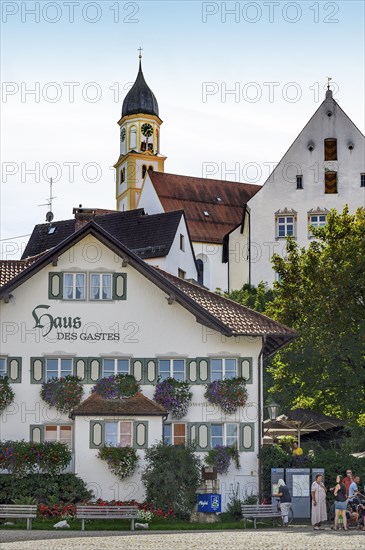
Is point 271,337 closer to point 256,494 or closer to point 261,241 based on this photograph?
point 256,494

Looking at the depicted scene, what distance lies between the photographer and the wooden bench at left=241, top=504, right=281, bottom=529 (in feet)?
121

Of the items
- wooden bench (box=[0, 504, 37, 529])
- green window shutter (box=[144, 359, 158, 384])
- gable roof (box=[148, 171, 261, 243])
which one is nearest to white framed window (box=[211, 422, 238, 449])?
green window shutter (box=[144, 359, 158, 384])

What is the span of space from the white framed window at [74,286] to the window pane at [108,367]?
2.30 metres

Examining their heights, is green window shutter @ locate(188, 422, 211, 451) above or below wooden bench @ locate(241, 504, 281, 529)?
above

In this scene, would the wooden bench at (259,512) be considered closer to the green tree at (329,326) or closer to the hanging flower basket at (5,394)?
the hanging flower basket at (5,394)

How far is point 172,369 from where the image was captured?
142ft

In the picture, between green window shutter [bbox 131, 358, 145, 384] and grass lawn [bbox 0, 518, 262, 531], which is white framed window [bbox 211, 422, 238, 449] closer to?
green window shutter [bbox 131, 358, 145, 384]

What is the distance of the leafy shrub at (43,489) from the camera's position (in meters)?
39.9

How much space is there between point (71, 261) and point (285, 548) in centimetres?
1784

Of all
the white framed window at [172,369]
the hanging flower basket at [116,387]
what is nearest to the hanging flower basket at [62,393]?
the hanging flower basket at [116,387]

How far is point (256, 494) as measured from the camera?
138 feet

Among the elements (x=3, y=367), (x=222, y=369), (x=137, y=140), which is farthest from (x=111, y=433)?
(x=137, y=140)

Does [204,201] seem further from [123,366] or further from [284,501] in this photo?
[284,501]

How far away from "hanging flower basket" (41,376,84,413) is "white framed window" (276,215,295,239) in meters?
41.4
